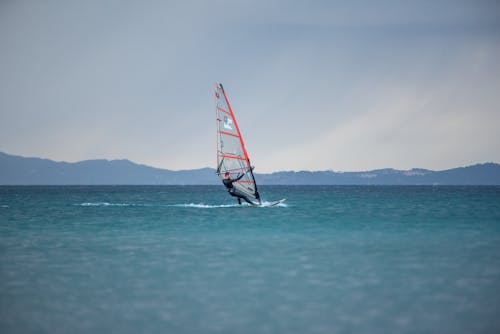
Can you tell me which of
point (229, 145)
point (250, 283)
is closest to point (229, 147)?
point (229, 145)

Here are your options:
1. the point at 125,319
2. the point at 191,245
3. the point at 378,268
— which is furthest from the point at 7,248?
the point at 378,268

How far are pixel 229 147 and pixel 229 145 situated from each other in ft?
0.55

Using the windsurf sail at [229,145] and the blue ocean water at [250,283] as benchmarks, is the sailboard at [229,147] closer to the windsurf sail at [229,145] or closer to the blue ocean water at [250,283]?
the windsurf sail at [229,145]

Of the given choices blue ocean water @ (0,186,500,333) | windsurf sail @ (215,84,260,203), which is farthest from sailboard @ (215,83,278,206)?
blue ocean water @ (0,186,500,333)

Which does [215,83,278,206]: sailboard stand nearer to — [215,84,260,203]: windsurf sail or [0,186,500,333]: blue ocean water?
[215,84,260,203]: windsurf sail

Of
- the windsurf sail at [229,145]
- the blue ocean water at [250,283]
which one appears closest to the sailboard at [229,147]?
the windsurf sail at [229,145]

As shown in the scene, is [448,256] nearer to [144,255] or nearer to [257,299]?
[257,299]

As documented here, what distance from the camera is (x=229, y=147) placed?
39.4 meters

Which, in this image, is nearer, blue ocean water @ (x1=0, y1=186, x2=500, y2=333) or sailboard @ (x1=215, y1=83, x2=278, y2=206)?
blue ocean water @ (x1=0, y1=186, x2=500, y2=333)

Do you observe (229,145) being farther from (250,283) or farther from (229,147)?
(250,283)

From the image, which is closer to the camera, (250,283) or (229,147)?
(250,283)

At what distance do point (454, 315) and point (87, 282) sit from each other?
987 centimetres

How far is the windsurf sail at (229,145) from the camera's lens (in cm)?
3894

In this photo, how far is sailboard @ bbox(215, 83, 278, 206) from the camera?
1534 inches
